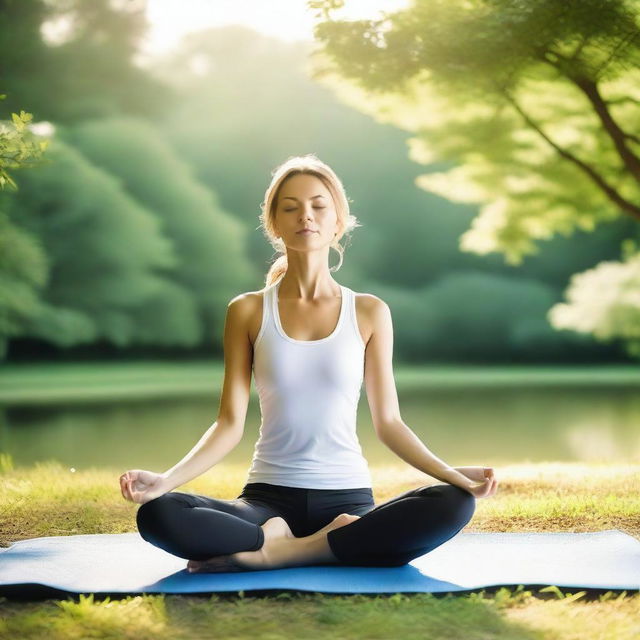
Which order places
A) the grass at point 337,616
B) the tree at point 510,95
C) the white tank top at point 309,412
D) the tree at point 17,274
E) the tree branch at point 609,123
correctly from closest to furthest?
the grass at point 337,616 → the white tank top at point 309,412 → the tree at point 510,95 → the tree branch at point 609,123 → the tree at point 17,274

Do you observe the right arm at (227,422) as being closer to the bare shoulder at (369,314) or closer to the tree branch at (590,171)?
the bare shoulder at (369,314)

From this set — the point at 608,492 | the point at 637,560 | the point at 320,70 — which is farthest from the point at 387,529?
the point at 320,70

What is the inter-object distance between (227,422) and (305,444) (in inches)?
9.0

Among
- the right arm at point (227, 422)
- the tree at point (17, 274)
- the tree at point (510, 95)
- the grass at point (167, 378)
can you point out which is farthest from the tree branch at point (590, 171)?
the grass at point (167, 378)

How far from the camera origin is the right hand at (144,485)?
2.26m

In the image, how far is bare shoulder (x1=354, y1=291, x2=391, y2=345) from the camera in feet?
8.55

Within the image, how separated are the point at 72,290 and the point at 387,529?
11815mm

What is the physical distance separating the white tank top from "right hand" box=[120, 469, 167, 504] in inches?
13.0

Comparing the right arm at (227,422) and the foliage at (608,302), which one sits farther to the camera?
the foliage at (608,302)

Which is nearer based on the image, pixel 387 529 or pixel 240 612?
pixel 240 612

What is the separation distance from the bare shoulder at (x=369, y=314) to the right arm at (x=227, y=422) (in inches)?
12.4

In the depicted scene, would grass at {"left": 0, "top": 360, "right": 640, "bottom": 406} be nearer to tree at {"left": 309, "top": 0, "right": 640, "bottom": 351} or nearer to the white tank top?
tree at {"left": 309, "top": 0, "right": 640, "bottom": 351}

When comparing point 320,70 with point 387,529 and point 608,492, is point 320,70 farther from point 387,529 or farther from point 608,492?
point 387,529

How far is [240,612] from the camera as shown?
2160 millimetres
